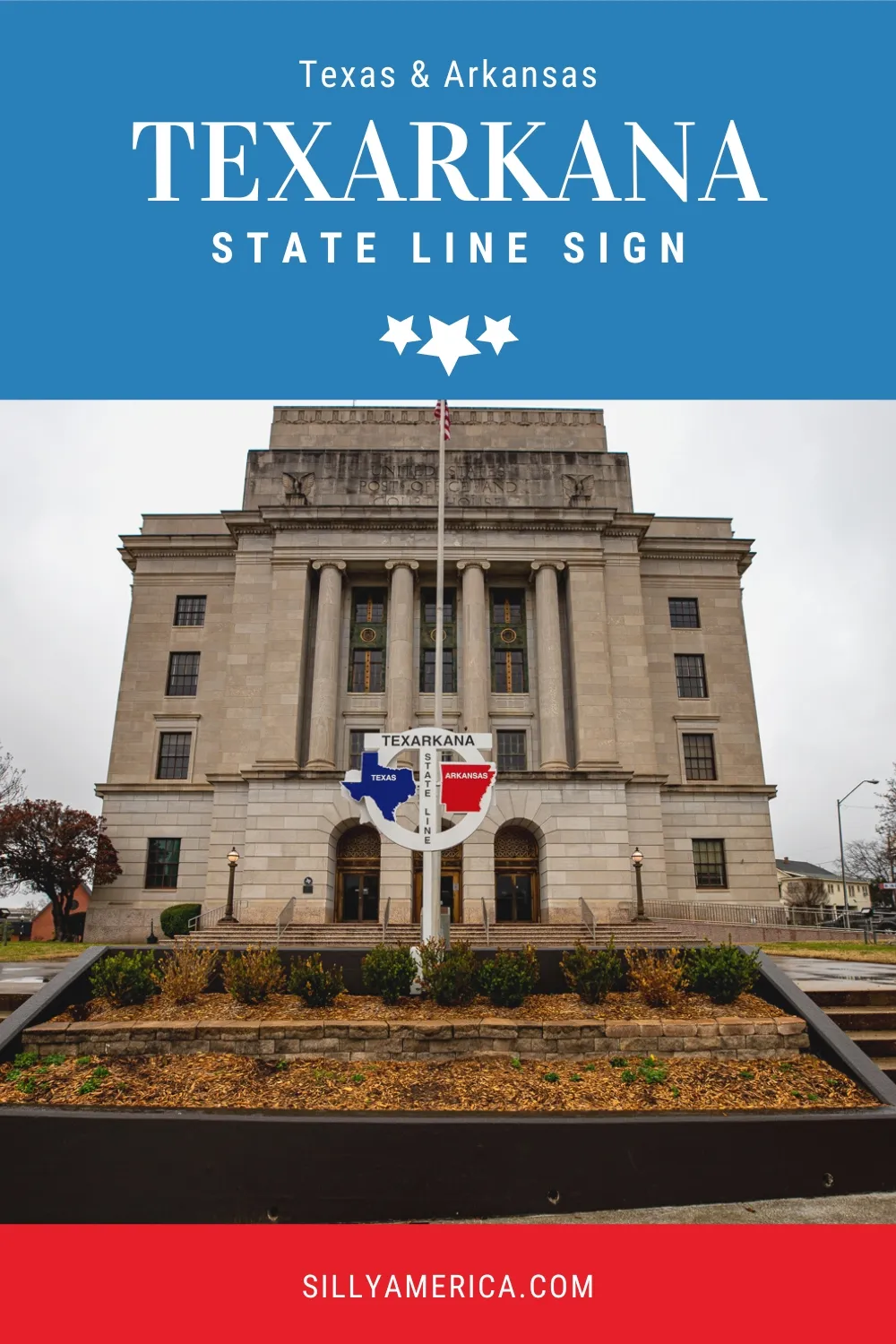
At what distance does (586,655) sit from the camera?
3703cm

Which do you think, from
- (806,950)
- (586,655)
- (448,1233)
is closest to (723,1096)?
(448,1233)

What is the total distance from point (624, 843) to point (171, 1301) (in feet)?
98.5

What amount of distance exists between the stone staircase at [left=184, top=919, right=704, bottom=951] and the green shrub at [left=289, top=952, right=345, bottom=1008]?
18608 millimetres

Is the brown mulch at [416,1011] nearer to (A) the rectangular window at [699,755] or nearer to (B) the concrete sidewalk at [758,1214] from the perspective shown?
(B) the concrete sidewalk at [758,1214]

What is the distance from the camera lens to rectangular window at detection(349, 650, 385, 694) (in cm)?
3812

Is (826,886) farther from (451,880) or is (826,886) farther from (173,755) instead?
(173,755)

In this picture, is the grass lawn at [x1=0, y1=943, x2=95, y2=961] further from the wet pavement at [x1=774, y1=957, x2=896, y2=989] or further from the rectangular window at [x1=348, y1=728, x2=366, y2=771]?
the wet pavement at [x1=774, y1=957, x2=896, y2=989]

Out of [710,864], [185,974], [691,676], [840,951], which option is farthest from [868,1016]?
[691,676]

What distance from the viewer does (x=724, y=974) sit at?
35.0ft

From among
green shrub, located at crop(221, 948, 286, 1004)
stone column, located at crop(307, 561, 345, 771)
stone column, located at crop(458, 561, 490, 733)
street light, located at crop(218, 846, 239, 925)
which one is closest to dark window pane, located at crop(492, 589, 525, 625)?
stone column, located at crop(458, 561, 490, 733)

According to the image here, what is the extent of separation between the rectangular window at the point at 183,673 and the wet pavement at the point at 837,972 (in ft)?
93.8

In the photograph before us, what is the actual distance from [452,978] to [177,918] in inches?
1069

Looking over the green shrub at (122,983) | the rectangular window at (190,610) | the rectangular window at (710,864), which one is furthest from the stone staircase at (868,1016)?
the rectangular window at (190,610)

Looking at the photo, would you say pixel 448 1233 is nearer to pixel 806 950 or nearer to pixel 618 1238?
pixel 618 1238
